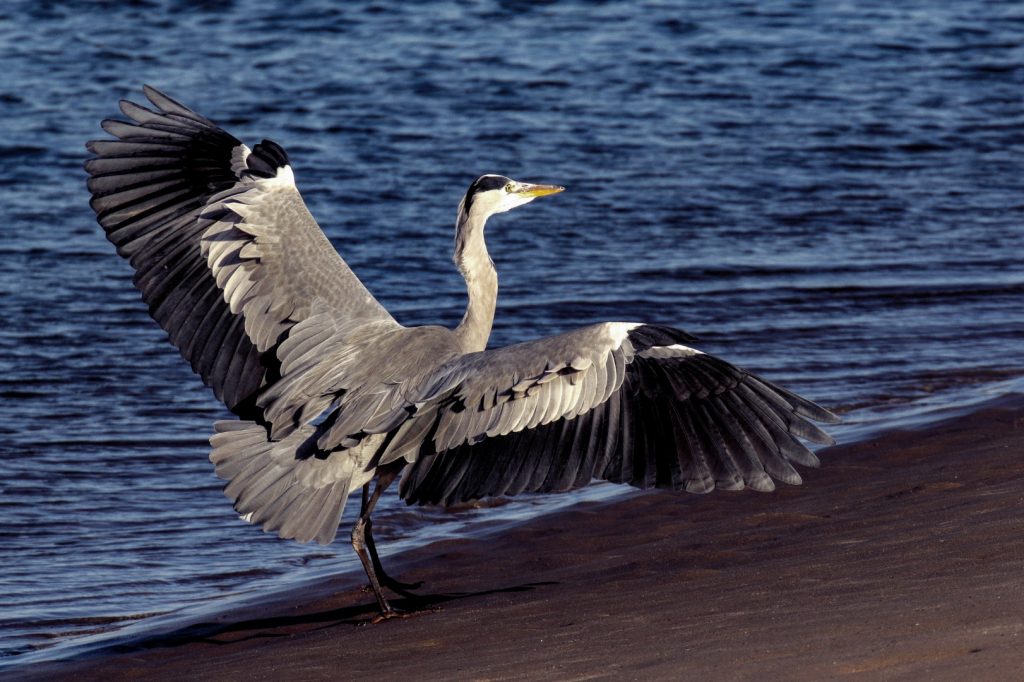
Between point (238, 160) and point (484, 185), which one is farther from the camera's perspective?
point (484, 185)

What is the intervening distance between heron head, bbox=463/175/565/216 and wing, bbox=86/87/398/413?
71cm

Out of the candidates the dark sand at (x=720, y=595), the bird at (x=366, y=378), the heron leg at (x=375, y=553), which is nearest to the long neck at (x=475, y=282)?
the bird at (x=366, y=378)

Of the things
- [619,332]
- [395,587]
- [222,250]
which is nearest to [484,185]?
[222,250]

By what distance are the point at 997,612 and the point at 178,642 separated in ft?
10.5

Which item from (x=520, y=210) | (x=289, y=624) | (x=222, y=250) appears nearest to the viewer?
(x=289, y=624)

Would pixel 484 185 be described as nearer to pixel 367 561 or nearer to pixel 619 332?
pixel 619 332

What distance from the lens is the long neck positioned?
6656mm

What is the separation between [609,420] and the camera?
5555mm

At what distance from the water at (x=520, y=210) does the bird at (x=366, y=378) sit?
3.41 feet

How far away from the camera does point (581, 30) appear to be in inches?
797

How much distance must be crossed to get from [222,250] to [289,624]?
1536mm

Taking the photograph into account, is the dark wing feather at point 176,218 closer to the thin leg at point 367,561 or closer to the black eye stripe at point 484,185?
the thin leg at point 367,561

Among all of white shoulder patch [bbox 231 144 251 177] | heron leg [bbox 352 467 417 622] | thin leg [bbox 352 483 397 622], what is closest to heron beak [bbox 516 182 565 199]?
white shoulder patch [bbox 231 144 251 177]

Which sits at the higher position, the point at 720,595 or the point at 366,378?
the point at 366,378
